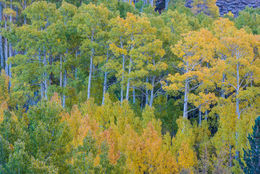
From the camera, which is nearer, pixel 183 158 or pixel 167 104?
pixel 183 158

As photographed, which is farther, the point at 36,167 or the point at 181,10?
the point at 181,10

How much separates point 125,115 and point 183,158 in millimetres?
6058

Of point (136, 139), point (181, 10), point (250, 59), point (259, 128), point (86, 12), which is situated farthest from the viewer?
point (181, 10)

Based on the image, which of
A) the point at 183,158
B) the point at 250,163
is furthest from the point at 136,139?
the point at 250,163

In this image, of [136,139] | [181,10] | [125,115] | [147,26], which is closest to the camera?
[136,139]

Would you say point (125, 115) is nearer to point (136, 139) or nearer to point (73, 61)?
point (136, 139)

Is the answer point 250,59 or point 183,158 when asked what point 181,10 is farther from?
point 183,158

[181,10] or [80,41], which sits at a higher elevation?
[181,10]

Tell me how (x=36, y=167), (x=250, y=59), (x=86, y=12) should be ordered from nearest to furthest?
(x=36, y=167) < (x=250, y=59) < (x=86, y=12)

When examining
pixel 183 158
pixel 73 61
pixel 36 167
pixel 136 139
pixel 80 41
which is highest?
pixel 80 41

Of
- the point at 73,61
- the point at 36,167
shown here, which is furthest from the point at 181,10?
the point at 36,167

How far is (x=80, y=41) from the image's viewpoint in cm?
2714

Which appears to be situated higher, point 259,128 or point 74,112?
point 259,128

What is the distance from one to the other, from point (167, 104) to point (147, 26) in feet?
24.8
